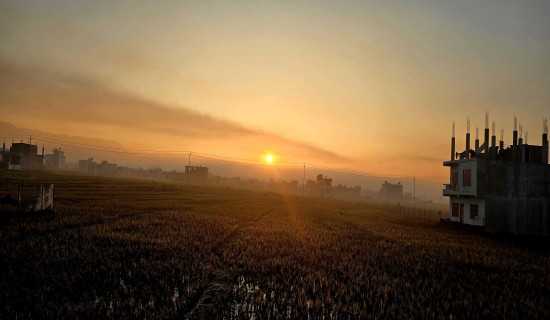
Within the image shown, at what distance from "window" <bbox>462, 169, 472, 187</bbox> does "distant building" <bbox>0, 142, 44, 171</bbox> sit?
123534 mm

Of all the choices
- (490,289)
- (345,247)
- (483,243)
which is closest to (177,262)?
(345,247)

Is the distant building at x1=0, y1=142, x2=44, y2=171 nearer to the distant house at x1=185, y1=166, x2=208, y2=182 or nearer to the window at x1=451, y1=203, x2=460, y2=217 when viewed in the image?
the distant house at x1=185, y1=166, x2=208, y2=182

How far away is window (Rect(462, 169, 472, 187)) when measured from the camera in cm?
3138

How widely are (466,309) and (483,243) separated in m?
17.2

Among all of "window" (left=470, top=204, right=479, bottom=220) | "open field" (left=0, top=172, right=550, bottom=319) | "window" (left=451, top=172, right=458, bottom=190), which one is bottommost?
"open field" (left=0, top=172, right=550, bottom=319)

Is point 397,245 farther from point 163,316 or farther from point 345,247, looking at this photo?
point 163,316

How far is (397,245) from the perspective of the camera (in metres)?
19.2

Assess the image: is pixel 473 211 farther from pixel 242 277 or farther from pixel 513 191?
pixel 242 277

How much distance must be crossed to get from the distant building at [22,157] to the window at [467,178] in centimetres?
12353

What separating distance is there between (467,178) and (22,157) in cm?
14447

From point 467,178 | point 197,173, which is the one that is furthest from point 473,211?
point 197,173

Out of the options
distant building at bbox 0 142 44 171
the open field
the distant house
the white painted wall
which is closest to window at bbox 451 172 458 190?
the white painted wall

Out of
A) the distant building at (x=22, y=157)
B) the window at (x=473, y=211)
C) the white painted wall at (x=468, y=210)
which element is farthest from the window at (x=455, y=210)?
the distant building at (x=22, y=157)

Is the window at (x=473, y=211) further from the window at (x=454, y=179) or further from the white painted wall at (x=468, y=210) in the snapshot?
the window at (x=454, y=179)
